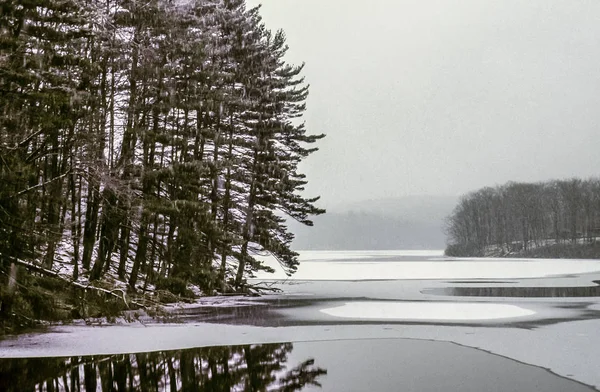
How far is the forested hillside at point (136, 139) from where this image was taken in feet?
44.7

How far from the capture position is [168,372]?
333 inches

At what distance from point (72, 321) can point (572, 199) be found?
10733cm

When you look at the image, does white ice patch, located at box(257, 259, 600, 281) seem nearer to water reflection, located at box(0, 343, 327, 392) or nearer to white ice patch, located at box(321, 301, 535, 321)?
white ice patch, located at box(321, 301, 535, 321)

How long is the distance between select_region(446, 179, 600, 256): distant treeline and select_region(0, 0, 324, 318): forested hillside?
8462 centimetres

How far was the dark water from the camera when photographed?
293 inches

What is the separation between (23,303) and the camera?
1304 cm

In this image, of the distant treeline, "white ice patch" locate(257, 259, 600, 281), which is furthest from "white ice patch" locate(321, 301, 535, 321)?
the distant treeline

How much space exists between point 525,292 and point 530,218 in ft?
305

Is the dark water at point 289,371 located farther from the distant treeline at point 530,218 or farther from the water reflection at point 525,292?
the distant treeline at point 530,218

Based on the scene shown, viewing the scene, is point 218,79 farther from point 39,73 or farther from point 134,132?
point 39,73

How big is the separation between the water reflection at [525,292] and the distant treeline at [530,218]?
3219 inches

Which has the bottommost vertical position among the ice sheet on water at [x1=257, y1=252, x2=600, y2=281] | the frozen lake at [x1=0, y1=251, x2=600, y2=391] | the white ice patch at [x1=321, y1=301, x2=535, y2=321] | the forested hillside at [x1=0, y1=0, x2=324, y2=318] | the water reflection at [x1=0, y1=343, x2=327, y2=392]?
the ice sheet on water at [x1=257, y1=252, x2=600, y2=281]

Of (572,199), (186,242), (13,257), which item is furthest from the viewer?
(572,199)

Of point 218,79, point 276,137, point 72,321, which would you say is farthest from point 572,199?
point 72,321
